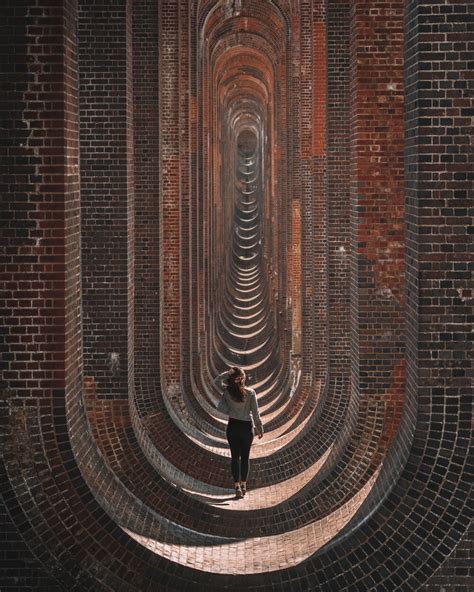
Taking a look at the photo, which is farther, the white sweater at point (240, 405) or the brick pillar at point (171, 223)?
the brick pillar at point (171, 223)

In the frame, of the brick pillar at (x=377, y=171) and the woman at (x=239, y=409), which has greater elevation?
the brick pillar at (x=377, y=171)

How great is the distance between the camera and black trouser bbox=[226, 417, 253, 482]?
11016 millimetres

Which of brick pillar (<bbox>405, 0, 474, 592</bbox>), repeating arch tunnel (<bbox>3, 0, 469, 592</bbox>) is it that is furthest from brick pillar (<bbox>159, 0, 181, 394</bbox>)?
brick pillar (<bbox>405, 0, 474, 592</bbox>)

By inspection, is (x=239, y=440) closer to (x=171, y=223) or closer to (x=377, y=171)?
(x=377, y=171)

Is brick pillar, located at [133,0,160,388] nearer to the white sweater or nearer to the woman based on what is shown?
the woman

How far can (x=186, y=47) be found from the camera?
57.7 ft

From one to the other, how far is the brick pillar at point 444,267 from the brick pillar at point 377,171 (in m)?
2.98

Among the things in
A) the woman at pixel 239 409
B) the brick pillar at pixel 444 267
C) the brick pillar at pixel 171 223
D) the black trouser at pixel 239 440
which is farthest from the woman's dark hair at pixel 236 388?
the brick pillar at pixel 171 223

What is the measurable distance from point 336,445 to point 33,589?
521 centimetres

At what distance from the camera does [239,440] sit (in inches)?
440

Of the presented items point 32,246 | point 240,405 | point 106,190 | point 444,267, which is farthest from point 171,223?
point 444,267

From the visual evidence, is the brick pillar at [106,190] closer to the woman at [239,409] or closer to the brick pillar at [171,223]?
the woman at [239,409]

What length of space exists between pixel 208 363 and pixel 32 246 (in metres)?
15.0

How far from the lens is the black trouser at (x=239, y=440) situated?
11.0 meters
